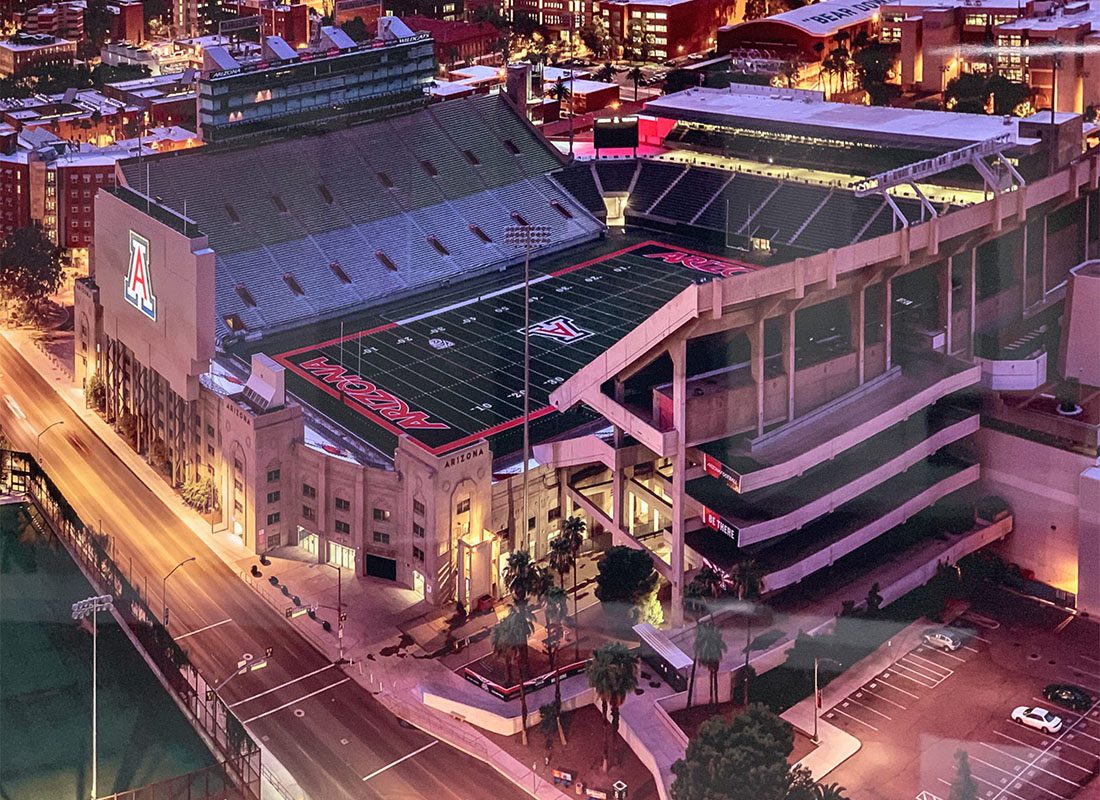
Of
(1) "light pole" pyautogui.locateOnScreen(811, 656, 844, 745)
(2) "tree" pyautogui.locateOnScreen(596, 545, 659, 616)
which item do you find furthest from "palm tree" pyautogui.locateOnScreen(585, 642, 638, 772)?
(2) "tree" pyautogui.locateOnScreen(596, 545, 659, 616)

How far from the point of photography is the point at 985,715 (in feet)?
252

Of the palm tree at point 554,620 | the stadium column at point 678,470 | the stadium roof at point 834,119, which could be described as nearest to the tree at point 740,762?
the palm tree at point 554,620

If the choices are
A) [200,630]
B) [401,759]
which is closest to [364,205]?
[200,630]

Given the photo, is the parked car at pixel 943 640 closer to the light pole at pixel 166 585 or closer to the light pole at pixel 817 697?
the light pole at pixel 817 697

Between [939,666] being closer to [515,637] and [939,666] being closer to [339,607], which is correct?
[515,637]

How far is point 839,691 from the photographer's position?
78938 mm

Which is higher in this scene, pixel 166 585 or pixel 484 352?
pixel 484 352

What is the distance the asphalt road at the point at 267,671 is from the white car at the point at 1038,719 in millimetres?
22826

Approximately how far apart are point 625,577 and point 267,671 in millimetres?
18254

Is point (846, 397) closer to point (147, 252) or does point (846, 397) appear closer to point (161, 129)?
point (147, 252)

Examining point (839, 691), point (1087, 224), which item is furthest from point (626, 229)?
point (839, 691)

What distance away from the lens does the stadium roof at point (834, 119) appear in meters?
127

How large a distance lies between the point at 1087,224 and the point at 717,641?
52.4 meters

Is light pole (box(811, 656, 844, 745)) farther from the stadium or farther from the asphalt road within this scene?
the asphalt road
